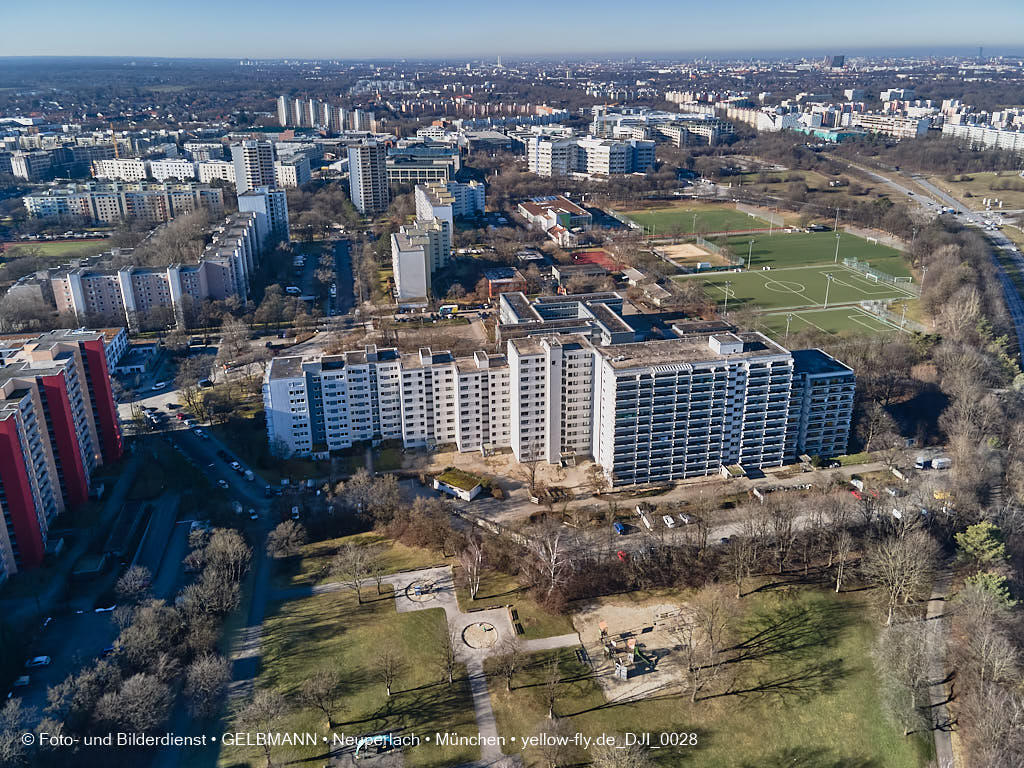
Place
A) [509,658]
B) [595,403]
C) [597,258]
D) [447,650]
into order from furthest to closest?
[597,258] → [595,403] → [447,650] → [509,658]

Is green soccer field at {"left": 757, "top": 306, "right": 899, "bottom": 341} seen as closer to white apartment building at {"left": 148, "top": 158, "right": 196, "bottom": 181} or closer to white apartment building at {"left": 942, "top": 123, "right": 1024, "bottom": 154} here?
white apartment building at {"left": 148, "top": 158, "right": 196, "bottom": 181}

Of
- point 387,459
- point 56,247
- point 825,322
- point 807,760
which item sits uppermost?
point 56,247

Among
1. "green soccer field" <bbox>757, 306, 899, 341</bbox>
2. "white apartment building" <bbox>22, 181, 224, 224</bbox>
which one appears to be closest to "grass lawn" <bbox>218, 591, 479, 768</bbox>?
"green soccer field" <bbox>757, 306, 899, 341</bbox>

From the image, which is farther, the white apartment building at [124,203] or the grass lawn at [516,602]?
the white apartment building at [124,203]

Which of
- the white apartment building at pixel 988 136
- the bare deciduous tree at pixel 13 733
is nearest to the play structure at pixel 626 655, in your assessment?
the bare deciduous tree at pixel 13 733

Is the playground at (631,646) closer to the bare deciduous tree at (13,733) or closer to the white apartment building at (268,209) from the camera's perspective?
the bare deciduous tree at (13,733)

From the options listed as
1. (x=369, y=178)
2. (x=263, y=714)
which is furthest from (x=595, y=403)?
(x=369, y=178)

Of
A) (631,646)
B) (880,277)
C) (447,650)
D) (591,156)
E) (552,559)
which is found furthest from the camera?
(591,156)

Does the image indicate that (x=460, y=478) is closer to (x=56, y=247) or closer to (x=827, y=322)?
(x=827, y=322)
